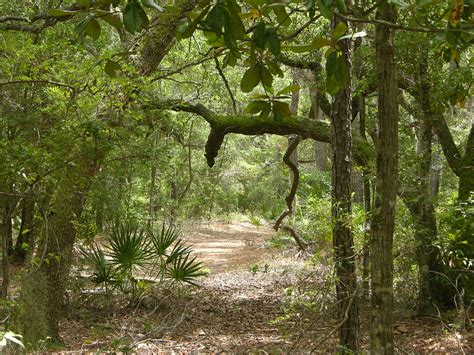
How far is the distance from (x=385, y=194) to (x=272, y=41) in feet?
2.96

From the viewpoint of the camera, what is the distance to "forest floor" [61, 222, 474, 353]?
625 cm

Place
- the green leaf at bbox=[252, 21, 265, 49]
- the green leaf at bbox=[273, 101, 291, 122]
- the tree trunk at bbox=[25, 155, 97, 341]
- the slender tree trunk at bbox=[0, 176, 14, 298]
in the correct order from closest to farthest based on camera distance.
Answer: the green leaf at bbox=[252, 21, 265, 49], the green leaf at bbox=[273, 101, 291, 122], the slender tree trunk at bbox=[0, 176, 14, 298], the tree trunk at bbox=[25, 155, 97, 341]

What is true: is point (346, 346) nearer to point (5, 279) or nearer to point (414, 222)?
point (414, 222)

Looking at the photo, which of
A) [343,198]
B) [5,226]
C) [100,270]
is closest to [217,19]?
[343,198]

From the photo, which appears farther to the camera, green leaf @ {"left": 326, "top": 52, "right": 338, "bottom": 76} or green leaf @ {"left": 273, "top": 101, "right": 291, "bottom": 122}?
green leaf @ {"left": 273, "top": 101, "right": 291, "bottom": 122}

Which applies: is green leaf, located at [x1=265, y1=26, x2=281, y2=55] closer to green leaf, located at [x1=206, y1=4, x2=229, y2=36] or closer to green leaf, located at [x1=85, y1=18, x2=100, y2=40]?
green leaf, located at [x1=206, y1=4, x2=229, y2=36]

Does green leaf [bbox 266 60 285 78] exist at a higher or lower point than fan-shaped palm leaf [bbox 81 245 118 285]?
higher

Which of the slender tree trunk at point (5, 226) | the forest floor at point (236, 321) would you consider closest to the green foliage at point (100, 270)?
the forest floor at point (236, 321)

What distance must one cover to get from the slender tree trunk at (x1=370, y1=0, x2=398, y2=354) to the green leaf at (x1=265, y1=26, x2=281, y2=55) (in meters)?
0.65

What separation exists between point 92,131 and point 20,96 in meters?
3.09

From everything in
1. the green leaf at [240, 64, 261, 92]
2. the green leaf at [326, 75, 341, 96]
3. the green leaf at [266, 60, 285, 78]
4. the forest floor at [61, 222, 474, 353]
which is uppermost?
the green leaf at [266, 60, 285, 78]

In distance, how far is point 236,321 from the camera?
29.8ft

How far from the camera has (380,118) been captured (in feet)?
7.52

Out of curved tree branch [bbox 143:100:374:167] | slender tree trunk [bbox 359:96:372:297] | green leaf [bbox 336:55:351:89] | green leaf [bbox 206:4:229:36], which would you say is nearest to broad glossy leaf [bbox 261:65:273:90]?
green leaf [bbox 336:55:351:89]
